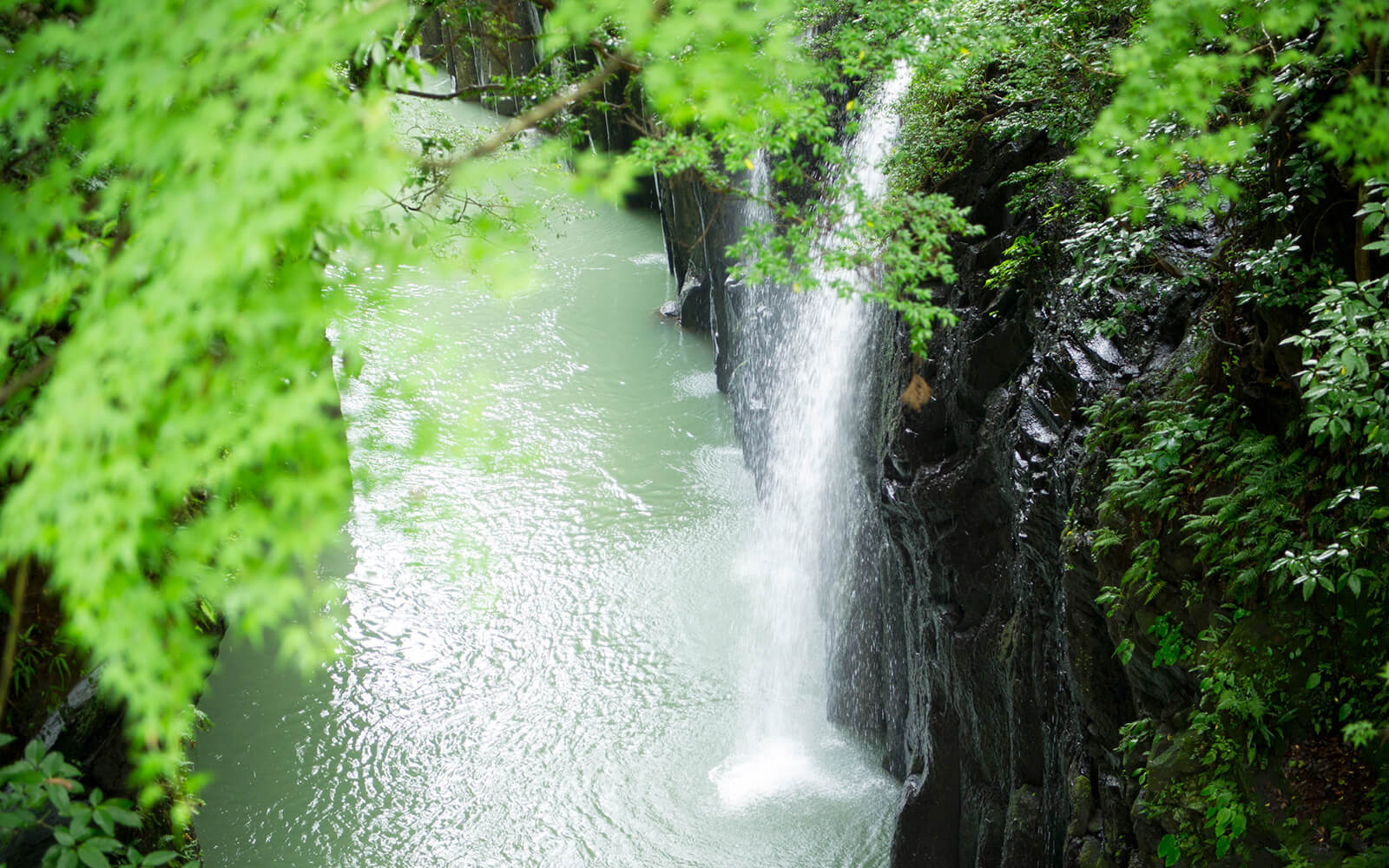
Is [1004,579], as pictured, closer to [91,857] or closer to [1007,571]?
[1007,571]

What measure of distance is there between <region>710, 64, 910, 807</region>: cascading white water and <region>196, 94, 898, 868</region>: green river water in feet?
0.27

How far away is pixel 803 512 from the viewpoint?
1033cm

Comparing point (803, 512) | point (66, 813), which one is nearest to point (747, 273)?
point (66, 813)

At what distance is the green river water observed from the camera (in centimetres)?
770

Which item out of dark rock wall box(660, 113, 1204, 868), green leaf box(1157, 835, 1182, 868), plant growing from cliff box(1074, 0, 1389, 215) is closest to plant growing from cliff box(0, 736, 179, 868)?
green leaf box(1157, 835, 1182, 868)

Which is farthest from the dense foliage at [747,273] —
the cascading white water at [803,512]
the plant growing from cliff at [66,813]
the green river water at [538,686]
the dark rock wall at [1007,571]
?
the cascading white water at [803,512]

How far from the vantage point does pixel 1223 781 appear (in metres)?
3.84

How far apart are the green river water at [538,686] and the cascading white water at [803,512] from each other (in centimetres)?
8

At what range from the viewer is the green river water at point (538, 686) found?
25.2ft

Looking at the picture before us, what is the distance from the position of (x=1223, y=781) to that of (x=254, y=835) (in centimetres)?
744

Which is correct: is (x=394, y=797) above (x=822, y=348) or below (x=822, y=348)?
below

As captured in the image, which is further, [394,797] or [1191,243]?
[394,797]

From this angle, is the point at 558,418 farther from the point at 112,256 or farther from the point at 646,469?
the point at 112,256

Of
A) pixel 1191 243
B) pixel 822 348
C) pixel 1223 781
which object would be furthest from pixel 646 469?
pixel 1223 781
